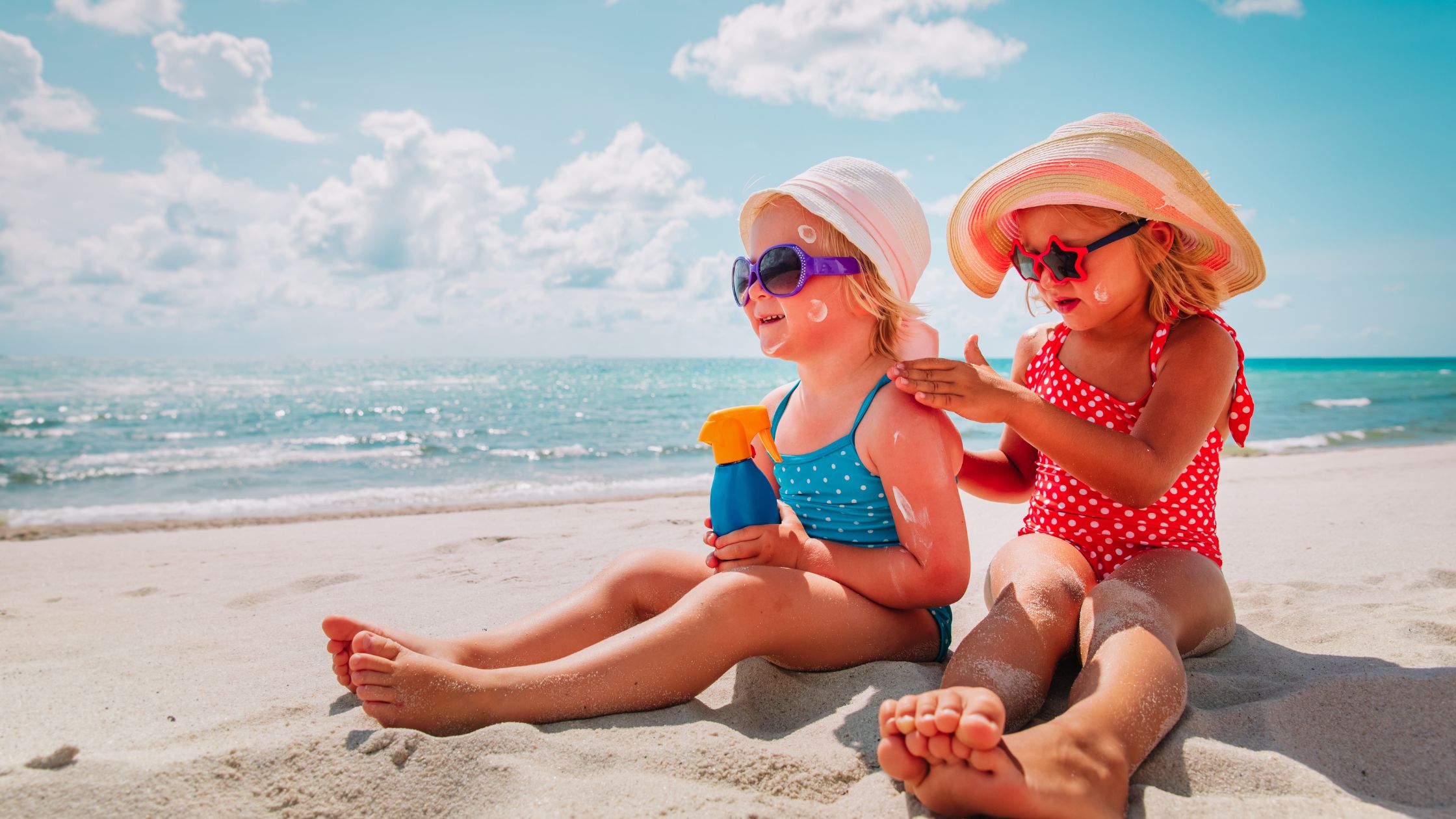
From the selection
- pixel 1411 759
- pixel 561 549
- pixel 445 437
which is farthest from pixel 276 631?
pixel 445 437

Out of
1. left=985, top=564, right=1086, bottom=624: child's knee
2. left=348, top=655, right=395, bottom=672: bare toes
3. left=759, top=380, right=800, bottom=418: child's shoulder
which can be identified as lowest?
left=348, top=655, right=395, bottom=672: bare toes

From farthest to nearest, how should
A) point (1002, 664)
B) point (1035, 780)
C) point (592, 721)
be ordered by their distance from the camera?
point (592, 721), point (1002, 664), point (1035, 780)

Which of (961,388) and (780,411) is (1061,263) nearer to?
(961,388)

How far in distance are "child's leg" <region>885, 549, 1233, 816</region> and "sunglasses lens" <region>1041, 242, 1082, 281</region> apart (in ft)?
2.78

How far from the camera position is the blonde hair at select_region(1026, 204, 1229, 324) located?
8.23ft

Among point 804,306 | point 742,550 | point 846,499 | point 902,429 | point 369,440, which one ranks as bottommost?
point 369,440

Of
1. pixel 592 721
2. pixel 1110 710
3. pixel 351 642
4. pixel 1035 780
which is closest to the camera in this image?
pixel 1035 780

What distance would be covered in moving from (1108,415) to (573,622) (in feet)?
5.72

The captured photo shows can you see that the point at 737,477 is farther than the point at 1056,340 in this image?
No

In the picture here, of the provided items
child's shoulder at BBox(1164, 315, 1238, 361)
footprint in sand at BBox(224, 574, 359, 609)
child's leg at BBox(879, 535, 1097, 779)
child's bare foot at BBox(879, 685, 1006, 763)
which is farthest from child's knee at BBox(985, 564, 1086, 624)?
footprint in sand at BBox(224, 574, 359, 609)

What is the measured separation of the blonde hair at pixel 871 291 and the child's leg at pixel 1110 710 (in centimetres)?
95

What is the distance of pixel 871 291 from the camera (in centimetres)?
259

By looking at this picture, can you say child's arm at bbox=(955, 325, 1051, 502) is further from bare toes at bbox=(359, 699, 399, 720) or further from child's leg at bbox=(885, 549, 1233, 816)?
bare toes at bbox=(359, 699, 399, 720)

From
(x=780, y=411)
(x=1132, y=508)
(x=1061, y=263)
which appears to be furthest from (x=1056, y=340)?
(x=780, y=411)
